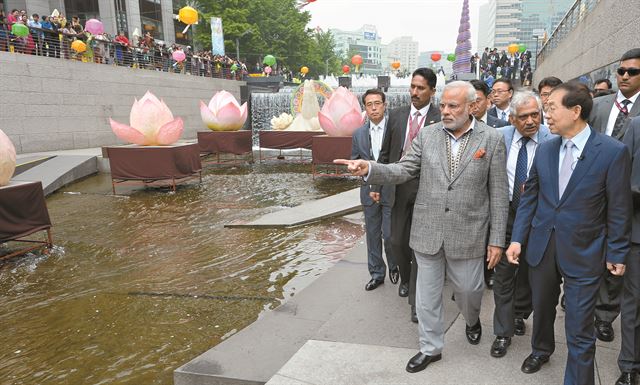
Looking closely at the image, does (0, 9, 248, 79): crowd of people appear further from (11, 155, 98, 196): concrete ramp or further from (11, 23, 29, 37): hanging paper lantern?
(11, 155, 98, 196): concrete ramp

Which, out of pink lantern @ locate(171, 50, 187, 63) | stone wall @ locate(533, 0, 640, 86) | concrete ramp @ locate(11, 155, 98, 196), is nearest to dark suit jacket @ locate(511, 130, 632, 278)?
stone wall @ locate(533, 0, 640, 86)

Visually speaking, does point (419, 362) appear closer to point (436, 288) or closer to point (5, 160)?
point (436, 288)

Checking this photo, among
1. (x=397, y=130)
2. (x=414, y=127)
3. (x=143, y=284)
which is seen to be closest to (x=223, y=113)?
(x=143, y=284)

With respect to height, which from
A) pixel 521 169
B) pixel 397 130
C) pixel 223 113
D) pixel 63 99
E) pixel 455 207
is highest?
pixel 63 99

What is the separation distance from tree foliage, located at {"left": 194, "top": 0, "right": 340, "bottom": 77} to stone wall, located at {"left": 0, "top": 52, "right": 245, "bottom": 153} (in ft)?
50.7

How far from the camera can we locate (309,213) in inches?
259

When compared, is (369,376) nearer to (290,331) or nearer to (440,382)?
(440,382)

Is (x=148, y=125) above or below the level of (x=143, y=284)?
above

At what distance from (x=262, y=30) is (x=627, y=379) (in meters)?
37.1

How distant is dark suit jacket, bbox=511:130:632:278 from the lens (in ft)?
6.72

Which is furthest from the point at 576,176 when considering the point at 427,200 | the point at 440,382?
the point at 440,382

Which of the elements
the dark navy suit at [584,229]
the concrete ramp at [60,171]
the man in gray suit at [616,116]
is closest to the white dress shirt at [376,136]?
the man in gray suit at [616,116]

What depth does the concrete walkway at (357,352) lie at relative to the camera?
2.30m

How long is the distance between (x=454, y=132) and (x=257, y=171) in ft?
30.0
